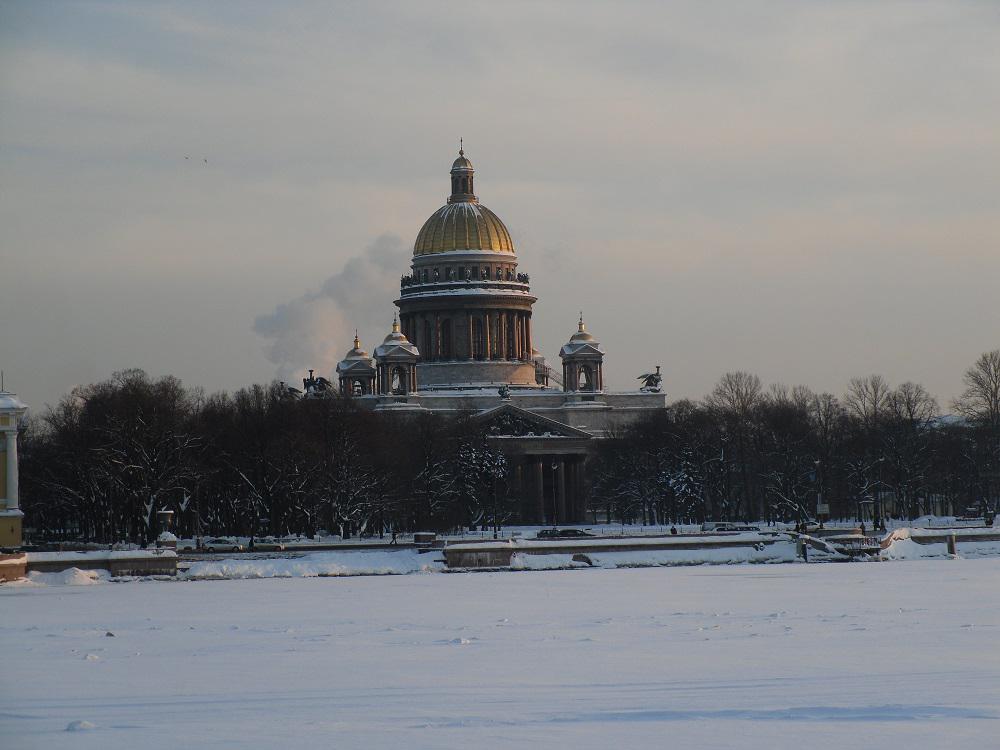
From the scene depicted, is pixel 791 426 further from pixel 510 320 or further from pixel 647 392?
pixel 510 320

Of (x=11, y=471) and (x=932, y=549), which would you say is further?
(x=932, y=549)

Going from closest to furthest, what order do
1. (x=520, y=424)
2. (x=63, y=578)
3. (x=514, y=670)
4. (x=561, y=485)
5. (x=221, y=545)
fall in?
(x=514, y=670), (x=63, y=578), (x=221, y=545), (x=520, y=424), (x=561, y=485)

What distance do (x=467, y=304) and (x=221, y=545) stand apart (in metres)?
84.9

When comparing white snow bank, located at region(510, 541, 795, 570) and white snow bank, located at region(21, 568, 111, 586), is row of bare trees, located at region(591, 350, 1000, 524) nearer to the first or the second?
white snow bank, located at region(510, 541, 795, 570)

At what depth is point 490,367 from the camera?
16625cm

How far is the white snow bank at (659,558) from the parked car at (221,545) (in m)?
14.1

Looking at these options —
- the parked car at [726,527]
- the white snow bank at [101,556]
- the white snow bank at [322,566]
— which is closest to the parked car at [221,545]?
the white snow bank at [322,566]

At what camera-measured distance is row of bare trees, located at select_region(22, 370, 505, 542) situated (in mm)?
90875

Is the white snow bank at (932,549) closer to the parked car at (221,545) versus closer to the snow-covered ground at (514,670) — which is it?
the snow-covered ground at (514,670)

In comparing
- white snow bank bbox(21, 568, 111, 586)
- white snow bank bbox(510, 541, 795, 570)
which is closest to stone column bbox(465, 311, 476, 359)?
white snow bank bbox(510, 541, 795, 570)

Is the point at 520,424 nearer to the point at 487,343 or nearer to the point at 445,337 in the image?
the point at 487,343

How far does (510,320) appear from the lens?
169750mm

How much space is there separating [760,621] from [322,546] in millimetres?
41456

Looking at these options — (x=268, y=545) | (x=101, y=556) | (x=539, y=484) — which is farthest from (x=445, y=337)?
(x=101, y=556)
